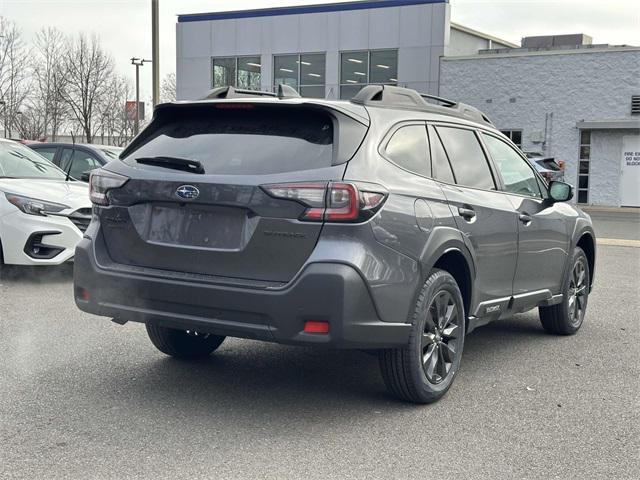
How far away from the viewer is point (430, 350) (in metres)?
4.64

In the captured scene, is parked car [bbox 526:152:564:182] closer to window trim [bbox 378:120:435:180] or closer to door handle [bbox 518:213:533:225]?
door handle [bbox 518:213:533:225]

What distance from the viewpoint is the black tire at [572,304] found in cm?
655

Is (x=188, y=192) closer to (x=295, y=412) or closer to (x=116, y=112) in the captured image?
(x=295, y=412)

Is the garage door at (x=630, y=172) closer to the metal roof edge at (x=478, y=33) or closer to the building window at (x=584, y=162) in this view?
the building window at (x=584, y=162)

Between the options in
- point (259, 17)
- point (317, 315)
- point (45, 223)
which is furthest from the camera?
point (259, 17)

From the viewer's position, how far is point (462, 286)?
5070 millimetres

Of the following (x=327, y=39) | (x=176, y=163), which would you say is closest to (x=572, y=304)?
(x=176, y=163)

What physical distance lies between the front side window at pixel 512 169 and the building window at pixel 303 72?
27.2 m

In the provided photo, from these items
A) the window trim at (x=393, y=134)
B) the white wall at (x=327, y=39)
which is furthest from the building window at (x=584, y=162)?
the window trim at (x=393, y=134)

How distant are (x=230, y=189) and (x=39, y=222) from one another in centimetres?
485

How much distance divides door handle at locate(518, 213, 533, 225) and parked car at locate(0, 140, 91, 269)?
4783mm

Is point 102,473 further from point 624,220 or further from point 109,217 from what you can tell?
point 624,220

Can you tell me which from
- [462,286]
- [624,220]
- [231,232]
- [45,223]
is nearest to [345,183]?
[231,232]

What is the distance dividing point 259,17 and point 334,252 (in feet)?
103
